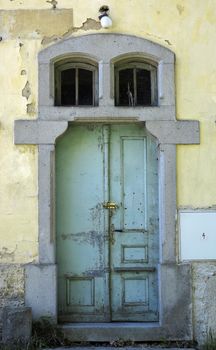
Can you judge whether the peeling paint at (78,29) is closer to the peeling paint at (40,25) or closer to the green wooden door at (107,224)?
the peeling paint at (40,25)

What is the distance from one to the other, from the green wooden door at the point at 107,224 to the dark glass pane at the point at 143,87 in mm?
331

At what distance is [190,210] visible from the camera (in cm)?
700

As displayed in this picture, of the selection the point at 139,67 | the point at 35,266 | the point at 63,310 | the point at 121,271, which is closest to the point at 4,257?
Result: the point at 35,266

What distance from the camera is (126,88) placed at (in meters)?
7.29

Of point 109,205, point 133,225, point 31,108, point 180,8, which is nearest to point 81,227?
point 109,205

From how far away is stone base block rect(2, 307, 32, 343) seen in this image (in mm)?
6500

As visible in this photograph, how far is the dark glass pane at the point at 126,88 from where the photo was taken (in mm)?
7270

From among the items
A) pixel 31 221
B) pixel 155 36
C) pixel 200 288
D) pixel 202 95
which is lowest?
pixel 200 288

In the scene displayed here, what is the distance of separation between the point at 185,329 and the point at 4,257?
2284 millimetres

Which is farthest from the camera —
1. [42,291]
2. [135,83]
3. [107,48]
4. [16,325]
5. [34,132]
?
[135,83]

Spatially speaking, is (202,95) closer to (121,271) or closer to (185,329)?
(121,271)

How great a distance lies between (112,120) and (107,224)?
1268 mm

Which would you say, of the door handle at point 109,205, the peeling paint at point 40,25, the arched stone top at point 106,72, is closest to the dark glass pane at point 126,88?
the arched stone top at point 106,72

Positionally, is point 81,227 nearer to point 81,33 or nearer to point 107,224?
point 107,224
